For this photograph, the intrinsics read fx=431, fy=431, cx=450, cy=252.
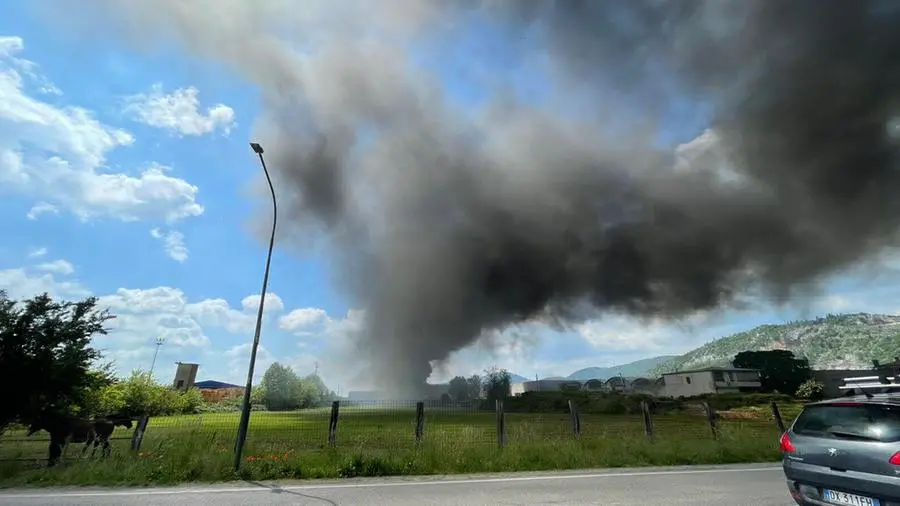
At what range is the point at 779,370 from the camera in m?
112

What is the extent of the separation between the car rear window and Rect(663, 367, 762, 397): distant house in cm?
10481

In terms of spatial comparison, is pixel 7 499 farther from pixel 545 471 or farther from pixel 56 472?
pixel 545 471

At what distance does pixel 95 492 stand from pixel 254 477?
3177 millimetres

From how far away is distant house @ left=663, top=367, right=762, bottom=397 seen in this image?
97.9 meters

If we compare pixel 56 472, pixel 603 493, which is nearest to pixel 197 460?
pixel 56 472

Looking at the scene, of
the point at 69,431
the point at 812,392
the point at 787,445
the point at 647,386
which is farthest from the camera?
the point at 647,386

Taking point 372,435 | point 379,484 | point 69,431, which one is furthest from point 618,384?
point 69,431

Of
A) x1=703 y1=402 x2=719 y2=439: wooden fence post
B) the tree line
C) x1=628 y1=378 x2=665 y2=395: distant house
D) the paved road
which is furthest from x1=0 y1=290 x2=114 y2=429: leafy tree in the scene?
x1=628 y1=378 x2=665 y2=395: distant house

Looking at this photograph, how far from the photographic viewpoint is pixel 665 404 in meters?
68.0

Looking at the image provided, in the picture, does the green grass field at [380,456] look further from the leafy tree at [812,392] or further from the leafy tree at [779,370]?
the leafy tree at [779,370]

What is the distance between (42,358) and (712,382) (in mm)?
113850

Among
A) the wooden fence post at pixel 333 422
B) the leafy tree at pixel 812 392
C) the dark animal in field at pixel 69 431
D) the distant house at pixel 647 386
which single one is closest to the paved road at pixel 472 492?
the dark animal in field at pixel 69 431

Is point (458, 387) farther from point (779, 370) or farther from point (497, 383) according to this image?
point (779, 370)

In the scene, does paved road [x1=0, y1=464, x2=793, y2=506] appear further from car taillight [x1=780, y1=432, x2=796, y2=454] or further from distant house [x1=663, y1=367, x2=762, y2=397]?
distant house [x1=663, y1=367, x2=762, y2=397]
